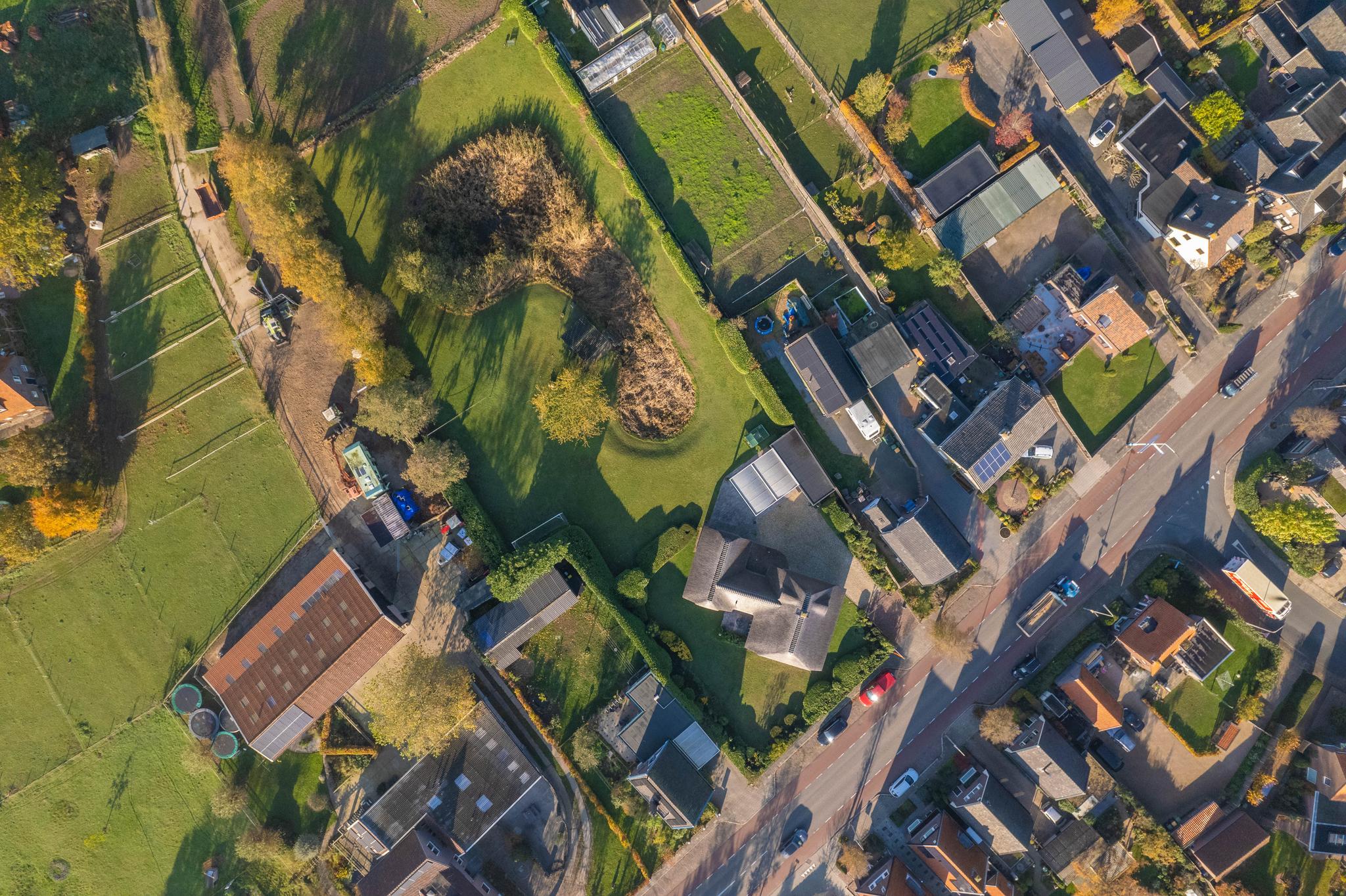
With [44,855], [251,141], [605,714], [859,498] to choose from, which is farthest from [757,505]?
[44,855]

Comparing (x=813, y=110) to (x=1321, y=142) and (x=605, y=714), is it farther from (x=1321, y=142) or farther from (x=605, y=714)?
(x=605, y=714)

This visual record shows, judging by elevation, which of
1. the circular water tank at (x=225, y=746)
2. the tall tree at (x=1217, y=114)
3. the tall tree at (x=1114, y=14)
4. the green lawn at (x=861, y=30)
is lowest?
the tall tree at (x=1217, y=114)

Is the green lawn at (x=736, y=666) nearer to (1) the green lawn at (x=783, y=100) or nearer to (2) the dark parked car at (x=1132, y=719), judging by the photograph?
(2) the dark parked car at (x=1132, y=719)

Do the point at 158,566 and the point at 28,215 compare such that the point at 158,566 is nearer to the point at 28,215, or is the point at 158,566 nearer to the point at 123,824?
the point at 123,824

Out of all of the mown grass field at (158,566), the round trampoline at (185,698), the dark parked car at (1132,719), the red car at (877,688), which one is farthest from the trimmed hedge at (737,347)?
the round trampoline at (185,698)

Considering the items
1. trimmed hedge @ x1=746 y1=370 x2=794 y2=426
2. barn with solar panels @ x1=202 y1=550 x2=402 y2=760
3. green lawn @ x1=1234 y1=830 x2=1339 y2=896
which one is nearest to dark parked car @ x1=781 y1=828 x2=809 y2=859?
trimmed hedge @ x1=746 y1=370 x2=794 y2=426

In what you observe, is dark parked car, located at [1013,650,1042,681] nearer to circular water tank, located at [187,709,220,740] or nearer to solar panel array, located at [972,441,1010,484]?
solar panel array, located at [972,441,1010,484]
